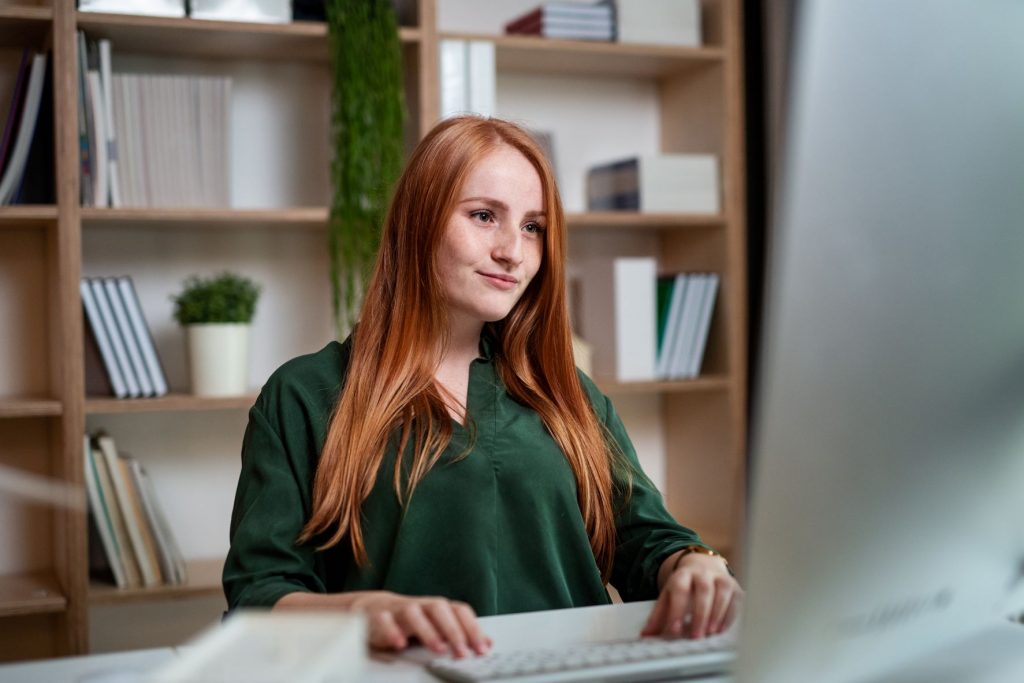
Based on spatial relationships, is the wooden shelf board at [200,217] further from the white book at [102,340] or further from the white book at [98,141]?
the white book at [102,340]

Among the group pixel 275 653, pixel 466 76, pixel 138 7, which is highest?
pixel 138 7

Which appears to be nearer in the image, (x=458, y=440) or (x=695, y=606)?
(x=695, y=606)

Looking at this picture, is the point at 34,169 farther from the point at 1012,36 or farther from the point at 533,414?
the point at 1012,36

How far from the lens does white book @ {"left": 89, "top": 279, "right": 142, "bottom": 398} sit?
227 cm

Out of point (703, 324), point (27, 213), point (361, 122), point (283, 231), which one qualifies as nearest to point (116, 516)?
point (27, 213)

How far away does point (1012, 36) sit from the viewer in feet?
1.89

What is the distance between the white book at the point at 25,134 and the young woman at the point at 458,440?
3.75ft

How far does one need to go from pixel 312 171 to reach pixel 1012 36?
2.21 meters

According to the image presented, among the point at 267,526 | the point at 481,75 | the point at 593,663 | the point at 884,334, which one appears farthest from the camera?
the point at 481,75

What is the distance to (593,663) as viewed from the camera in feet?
2.66

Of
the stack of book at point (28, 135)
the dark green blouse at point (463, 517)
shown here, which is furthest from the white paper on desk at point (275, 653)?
the stack of book at point (28, 135)

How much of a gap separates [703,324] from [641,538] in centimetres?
145

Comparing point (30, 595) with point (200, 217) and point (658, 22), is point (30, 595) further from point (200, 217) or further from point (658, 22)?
point (658, 22)

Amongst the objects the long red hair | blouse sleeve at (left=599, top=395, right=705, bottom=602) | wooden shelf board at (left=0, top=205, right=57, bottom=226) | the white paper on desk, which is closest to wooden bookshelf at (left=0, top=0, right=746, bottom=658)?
wooden shelf board at (left=0, top=205, right=57, bottom=226)
